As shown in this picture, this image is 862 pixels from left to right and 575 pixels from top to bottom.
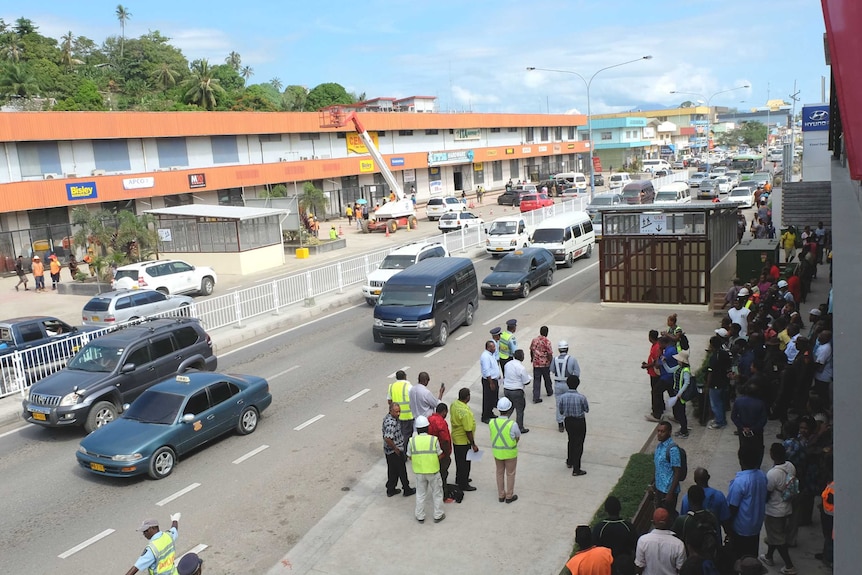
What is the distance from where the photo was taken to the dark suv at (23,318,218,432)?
1305 cm

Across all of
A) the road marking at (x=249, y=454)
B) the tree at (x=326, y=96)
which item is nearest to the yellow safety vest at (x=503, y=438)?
the road marking at (x=249, y=454)

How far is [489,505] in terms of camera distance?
977 cm

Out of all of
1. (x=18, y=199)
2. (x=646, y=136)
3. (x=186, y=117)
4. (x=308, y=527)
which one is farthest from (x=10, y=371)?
(x=646, y=136)

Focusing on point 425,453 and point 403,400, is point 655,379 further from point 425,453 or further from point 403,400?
point 425,453

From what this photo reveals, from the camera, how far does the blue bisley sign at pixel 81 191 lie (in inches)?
1428

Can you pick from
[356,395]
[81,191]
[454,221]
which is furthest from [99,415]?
[454,221]

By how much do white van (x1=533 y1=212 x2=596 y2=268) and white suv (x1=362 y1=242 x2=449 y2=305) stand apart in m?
5.50

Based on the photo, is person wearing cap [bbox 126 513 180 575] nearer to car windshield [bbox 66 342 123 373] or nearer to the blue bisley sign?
car windshield [bbox 66 342 123 373]

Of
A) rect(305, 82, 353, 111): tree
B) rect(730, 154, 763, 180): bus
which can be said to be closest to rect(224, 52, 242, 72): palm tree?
rect(305, 82, 353, 111): tree

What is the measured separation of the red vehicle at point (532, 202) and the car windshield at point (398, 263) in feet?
88.4

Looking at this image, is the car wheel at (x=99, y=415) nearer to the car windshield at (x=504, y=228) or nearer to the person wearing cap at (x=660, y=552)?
the person wearing cap at (x=660, y=552)

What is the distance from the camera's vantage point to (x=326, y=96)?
9725 cm

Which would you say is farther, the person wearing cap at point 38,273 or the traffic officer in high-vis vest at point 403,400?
the person wearing cap at point 38,273

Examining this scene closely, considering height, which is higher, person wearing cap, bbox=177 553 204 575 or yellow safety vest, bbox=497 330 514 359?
yellow safety vest, bbox=497 330 514 359
